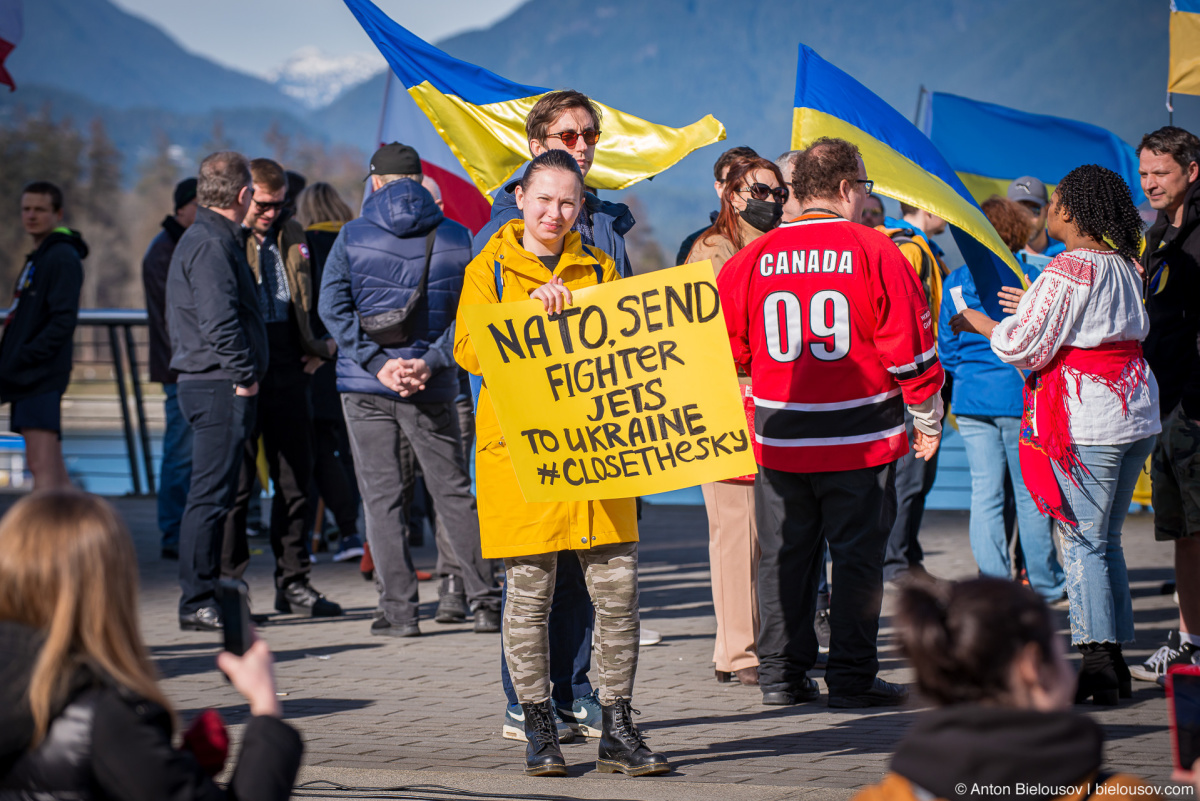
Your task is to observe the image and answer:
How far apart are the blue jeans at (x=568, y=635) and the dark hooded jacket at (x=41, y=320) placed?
3.73 meters

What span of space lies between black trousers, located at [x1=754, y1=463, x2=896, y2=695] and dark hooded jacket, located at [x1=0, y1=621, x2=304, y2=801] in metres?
3.26

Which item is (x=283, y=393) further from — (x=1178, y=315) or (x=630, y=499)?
(x=1178, y=315)

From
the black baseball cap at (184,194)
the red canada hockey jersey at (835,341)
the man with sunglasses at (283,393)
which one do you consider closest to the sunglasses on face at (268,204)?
the man with sunglasses at (283,393)

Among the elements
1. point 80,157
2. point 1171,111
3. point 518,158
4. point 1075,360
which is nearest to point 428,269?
point 518,158

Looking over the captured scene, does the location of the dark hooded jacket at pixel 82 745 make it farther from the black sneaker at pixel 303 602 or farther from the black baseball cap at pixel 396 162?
the black sneaker at pixel 303 602

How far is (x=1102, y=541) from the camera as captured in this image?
4.93 meters

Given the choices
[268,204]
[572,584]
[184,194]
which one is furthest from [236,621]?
[184,194]

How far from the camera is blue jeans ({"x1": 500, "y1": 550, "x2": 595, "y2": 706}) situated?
4699mm

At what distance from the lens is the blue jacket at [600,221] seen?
470 centimetres

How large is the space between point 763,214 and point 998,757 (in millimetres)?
3647

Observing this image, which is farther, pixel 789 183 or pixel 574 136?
pixel 789 183

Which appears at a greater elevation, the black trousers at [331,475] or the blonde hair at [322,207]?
the blonde hair at [322,207]

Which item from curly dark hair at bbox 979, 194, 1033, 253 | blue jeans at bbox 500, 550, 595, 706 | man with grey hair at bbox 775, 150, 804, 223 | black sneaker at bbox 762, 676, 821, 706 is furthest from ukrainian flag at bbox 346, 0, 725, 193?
black sneaker at bbox 762, 676, 821, 706

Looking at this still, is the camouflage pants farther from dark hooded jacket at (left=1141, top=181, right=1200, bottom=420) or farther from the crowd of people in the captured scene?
dark hooded jacket at (left=1141, top=181, right=1200, bottom=420)
